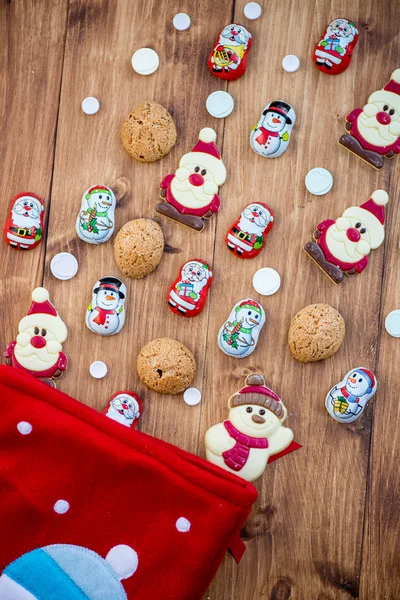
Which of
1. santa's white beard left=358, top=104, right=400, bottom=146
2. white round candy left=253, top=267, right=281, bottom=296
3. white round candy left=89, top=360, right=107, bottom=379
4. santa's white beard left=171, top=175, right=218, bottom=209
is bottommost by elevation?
white round candy left=89, top=360, right=107, bottom=379

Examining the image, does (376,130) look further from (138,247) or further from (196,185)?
Result: (138,247)

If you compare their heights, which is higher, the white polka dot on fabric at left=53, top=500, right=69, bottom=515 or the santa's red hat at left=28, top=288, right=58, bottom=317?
the santa's red hat at left=28, top=288, right=58, bottom=317

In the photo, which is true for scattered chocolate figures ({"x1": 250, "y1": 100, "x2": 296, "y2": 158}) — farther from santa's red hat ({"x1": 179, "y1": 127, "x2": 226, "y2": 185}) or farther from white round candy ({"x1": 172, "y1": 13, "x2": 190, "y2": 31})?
white round candy ({"x1": 172, "y1": 13, "x2": 190, "y2": 31})

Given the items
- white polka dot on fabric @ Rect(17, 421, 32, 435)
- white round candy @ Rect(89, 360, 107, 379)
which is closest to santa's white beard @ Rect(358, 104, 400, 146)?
white round candy @ Rect(89, 360, 107, 379)

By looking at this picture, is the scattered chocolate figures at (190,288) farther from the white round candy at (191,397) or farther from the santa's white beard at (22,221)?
the santa's white beard at (22,221)

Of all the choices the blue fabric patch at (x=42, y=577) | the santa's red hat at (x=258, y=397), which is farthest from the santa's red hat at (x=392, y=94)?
the blue fabric patch at (x=42, y=577)

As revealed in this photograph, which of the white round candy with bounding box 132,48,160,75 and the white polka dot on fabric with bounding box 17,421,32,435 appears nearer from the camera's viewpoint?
the white polka dot on fabric with bounding box 17,421,32,435

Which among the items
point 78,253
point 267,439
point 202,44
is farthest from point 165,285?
point 202,44

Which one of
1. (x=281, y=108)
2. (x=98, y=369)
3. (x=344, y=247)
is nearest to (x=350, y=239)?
(x=344, y=247)
